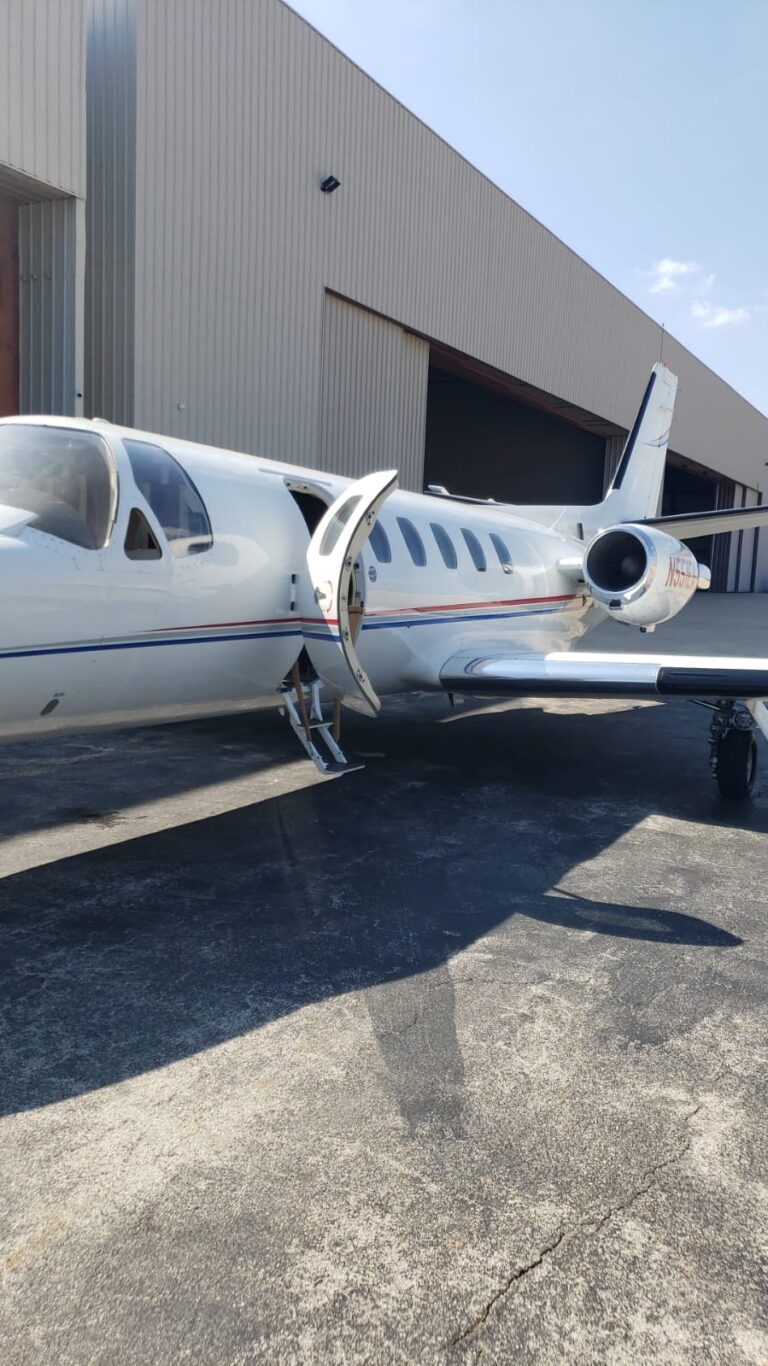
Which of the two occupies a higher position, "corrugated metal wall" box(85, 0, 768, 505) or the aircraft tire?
"corrugated metal wall" box(85, 0, 768, 505)

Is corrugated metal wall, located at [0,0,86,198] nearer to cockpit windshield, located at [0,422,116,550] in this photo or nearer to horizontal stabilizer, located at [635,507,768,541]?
cockpit windshield, located at [0,422,116,550]

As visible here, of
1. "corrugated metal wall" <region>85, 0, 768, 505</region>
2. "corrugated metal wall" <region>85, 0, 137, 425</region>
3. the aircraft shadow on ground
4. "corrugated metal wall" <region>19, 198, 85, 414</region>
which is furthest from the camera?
"corrugated metal wall" <region>85, 0, 768, 505</region>

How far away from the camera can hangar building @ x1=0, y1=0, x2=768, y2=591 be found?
11.0m

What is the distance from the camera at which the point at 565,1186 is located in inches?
104

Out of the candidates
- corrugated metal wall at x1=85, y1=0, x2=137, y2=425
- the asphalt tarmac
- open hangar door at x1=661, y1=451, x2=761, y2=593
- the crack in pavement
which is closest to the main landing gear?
the asphalt tarmac

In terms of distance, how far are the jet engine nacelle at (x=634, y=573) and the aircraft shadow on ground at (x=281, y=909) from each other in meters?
2.34

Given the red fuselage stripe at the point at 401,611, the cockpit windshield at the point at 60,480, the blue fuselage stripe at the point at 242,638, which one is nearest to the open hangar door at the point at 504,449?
the red fuselage stripe at the point at 401,611

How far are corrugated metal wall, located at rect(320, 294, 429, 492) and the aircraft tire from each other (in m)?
10.4

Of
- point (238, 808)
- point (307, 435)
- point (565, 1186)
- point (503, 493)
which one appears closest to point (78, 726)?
point (238, 808)

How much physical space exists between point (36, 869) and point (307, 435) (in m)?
11.3

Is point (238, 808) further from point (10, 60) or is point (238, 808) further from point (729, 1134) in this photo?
point (10, 60)

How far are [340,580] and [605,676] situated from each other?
252 centimetres

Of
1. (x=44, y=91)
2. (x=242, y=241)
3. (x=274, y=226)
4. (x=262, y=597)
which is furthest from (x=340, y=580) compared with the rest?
(x=274, y=226)

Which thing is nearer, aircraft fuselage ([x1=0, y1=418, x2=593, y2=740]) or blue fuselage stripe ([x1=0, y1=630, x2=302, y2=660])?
blue fuselage stripe ([x1=0, y1=630, x2=302, y2=660])
